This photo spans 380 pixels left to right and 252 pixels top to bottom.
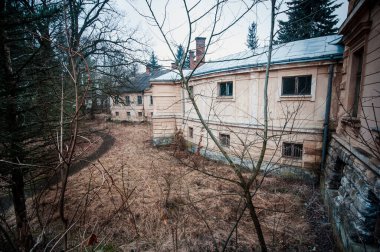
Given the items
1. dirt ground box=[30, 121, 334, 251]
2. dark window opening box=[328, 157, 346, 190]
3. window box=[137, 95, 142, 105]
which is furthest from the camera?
window box=[137, 95, 142, 105]

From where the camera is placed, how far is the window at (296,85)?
8.34 metres

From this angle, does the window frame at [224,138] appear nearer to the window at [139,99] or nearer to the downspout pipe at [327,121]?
the downspout pipe at [327,121]

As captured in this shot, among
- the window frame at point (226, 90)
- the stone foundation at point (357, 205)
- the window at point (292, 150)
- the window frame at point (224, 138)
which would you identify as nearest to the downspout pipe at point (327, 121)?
the window at point (292, 150)

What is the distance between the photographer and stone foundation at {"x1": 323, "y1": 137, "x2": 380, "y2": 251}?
3893mm

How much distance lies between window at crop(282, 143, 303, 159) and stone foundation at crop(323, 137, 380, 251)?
301 centimetres

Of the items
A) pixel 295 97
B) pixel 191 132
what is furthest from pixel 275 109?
pixel 191 132

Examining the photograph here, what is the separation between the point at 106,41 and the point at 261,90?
38.4 feet

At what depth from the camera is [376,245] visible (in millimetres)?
3900

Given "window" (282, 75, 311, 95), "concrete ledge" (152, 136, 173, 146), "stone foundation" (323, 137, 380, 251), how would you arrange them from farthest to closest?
"concrete ledge" (152, 136, 173, 146)
"window" (282, 75, 311, 95)
"stone foundation" (323, 137, 380, 251)

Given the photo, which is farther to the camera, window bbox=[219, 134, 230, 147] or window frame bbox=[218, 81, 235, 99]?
window bbox=[219, 134, 230, 147]

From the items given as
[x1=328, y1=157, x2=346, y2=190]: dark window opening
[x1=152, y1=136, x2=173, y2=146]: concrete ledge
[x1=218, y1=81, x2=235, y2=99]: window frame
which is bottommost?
[x1=152, y1=136, x2=173, y2=146]: concrete ledge

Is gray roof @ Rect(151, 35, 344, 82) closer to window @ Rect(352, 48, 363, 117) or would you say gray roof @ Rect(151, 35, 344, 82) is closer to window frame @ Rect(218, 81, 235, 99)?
window frame @ Rect(218, 81, 235, 99)

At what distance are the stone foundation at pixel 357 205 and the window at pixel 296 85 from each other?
10.9ft

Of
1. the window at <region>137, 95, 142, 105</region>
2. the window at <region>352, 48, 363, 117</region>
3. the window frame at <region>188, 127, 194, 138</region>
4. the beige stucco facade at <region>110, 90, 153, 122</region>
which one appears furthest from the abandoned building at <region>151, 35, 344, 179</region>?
the window at <region>137, 95, 142, 105</region>
